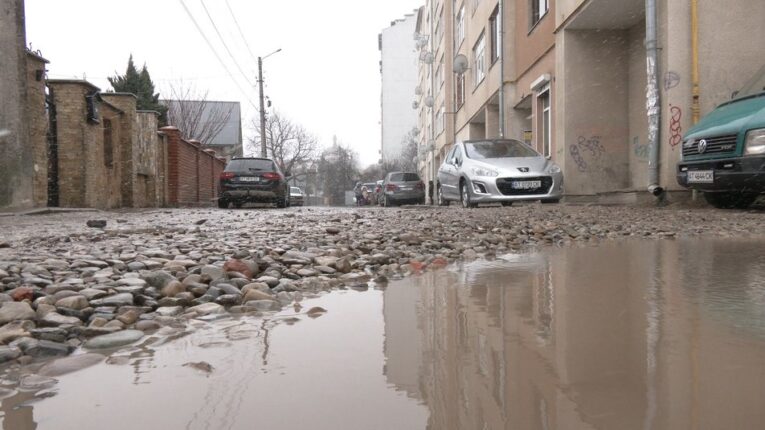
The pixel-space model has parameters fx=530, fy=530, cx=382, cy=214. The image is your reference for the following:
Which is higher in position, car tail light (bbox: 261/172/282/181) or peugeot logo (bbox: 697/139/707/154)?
car tail light (bbox: 261/172/282/181)

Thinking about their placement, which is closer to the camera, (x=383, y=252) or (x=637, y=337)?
(x=637, y=337)

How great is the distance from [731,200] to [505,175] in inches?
133

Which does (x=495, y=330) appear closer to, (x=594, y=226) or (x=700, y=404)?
(x=700, y=404)

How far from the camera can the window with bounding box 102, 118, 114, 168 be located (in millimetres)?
13078

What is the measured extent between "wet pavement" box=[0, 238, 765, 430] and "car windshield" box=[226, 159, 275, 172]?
13.4 m

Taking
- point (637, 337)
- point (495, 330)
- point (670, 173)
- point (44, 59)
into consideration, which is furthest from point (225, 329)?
point (44, 59)

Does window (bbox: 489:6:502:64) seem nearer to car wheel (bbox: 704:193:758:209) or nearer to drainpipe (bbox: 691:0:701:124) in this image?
drainpipe (bbox: 691:0:701:124)

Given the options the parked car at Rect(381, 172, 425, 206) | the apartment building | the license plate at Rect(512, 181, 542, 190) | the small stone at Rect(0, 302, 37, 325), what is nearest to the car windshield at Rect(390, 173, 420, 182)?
the parked car at Rect(381, 172, 425, 206)

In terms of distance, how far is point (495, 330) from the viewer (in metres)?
1.76

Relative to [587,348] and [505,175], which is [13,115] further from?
[587,348]

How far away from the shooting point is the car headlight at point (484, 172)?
31.1 ft

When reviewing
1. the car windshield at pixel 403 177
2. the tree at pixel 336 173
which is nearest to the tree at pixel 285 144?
the tree at pixel 336 173

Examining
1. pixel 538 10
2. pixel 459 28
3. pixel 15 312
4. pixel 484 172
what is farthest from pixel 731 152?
pixel 459 28

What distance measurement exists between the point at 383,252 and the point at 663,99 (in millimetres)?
7126
